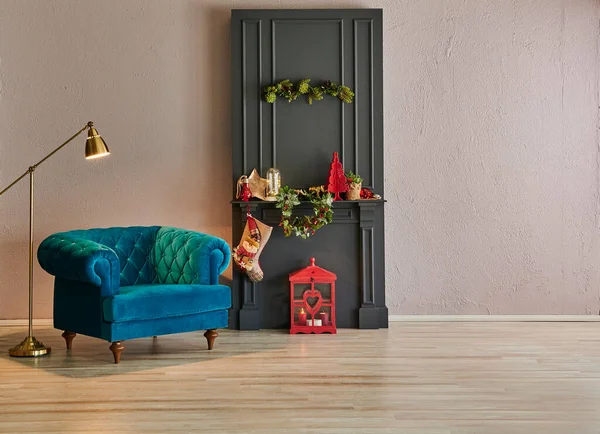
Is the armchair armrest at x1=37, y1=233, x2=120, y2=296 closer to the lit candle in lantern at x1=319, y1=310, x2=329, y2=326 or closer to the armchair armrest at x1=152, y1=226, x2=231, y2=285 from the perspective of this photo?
the armchair armrest at x1=152, y1=226, x2=231, y2=285

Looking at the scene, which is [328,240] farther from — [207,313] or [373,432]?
[373,432]

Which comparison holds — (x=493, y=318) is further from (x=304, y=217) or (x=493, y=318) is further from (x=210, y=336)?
(x=210, y=336)

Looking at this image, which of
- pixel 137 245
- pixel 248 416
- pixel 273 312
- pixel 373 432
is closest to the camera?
pixel 373 432

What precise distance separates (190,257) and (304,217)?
3.15 feet

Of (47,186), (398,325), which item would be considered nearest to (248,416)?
(398,325)

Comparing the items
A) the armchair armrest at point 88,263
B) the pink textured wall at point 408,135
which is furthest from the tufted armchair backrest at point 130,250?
the pink textured wall at point 408,135

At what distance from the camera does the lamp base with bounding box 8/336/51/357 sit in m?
4.95

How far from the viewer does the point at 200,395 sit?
13.0 ft

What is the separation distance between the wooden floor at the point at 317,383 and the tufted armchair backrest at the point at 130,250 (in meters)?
0.43

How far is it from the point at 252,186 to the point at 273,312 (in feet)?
3.04

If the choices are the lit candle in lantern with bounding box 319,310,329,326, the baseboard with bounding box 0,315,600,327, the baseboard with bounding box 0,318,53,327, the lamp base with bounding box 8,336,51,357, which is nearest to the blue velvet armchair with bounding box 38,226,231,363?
the lamp base with bounding box 8,336,51,357

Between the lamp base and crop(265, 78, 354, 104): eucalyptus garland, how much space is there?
228cm

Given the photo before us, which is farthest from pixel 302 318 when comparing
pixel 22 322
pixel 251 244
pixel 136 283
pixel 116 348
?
pixel 22 322

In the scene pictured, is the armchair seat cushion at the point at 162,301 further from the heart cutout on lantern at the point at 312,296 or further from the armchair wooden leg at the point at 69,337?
the heart cutout on lantern at the point at 312,296
